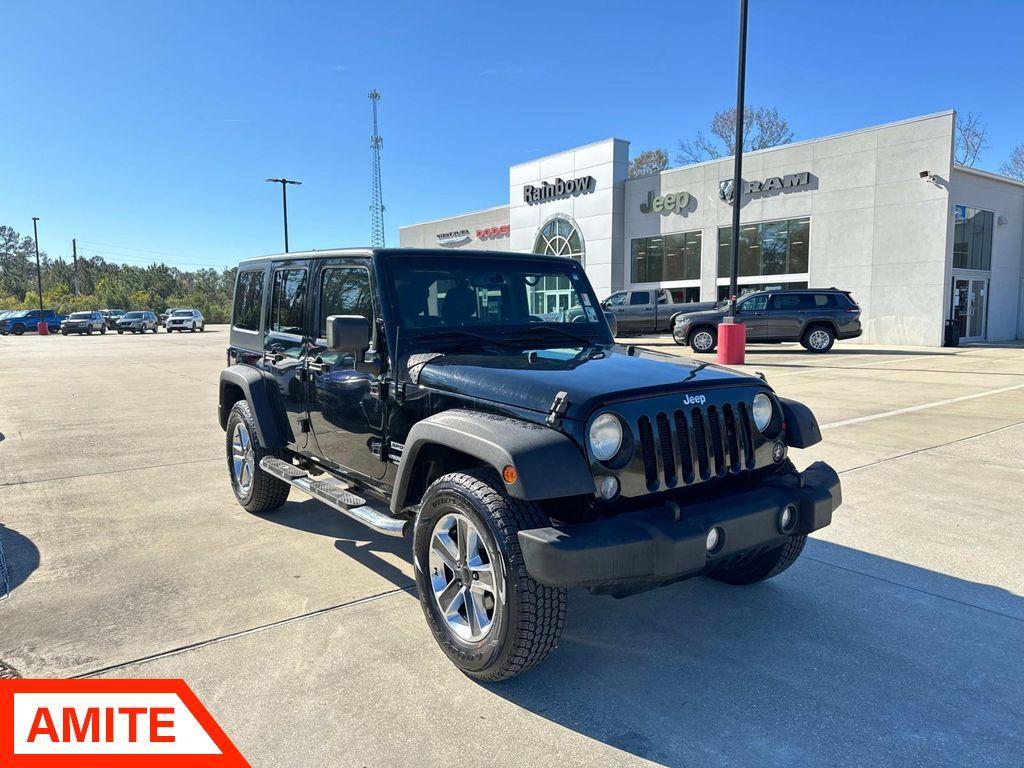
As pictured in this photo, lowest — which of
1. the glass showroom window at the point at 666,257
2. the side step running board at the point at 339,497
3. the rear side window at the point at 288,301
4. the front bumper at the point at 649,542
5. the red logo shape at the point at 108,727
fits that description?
the red logo shape at the point at 108,727

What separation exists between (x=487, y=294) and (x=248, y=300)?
95.5 inches

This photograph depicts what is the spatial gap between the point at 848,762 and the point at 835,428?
6770 millimetres

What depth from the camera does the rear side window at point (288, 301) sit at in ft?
15.4

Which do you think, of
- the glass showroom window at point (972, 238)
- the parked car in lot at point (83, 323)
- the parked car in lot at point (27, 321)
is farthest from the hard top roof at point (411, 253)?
the parked car in lot at point (27, 321)

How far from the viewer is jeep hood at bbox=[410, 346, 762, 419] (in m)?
2.93

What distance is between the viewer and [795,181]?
2606 centimetres

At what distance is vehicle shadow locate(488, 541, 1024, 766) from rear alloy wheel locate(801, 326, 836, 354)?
17.5 metres

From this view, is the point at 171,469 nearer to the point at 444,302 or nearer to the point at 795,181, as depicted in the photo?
Result: the point at 444,302

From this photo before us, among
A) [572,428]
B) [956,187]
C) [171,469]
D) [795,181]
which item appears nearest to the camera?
[572,428]

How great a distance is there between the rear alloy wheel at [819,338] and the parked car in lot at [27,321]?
47.3m

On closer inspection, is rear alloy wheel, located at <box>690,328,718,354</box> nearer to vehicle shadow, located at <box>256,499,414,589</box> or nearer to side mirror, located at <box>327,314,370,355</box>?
vehicle shadow, located at <box>256,499,414,589</box>

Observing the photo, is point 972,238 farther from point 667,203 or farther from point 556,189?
point 556,189

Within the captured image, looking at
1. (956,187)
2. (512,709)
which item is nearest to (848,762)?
(512,709)

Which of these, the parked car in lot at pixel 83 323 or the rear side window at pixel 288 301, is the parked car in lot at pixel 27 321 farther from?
the rear side window at pixel 288 301
